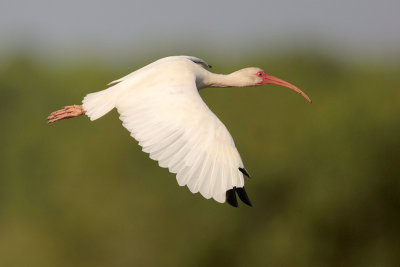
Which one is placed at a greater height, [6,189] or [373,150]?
[373,150]

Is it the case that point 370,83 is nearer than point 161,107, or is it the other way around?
point 161,107

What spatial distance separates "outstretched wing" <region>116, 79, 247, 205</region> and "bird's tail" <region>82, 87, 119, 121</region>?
0.43 m

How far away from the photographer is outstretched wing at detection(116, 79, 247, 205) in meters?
13.9

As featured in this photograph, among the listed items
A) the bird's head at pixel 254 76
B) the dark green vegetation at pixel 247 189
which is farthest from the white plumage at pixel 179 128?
the dark green vegetation at pixel 247 189

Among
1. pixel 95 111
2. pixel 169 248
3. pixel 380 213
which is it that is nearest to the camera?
pixel 95 111

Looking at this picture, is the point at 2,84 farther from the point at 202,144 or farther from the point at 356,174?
the point at 202,144

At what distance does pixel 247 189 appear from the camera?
126 ft

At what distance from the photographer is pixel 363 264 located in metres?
38.9

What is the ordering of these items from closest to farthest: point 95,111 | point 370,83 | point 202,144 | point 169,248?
point 202,144 < point 95,111 < point 169,248 < point 370,83

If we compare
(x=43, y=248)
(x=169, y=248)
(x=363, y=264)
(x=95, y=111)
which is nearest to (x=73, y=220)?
(x=43, y=248)

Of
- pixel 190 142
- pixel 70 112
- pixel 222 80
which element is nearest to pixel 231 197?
pixel 190 142

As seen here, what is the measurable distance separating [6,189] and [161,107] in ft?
99.4

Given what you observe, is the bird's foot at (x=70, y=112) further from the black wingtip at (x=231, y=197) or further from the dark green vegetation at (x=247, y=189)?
the dark green vegetation at (x=247, y=189)

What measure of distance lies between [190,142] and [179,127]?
0.30m
